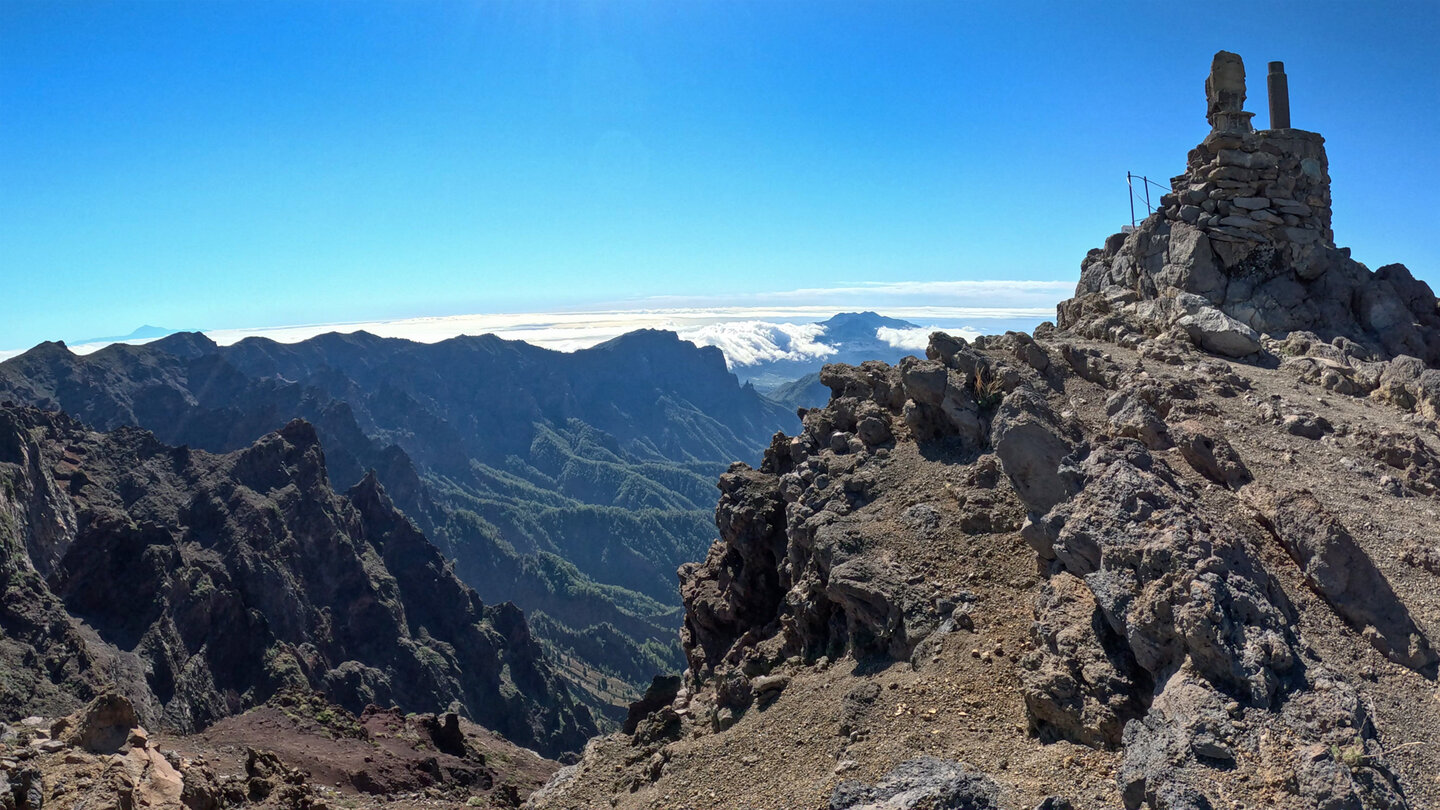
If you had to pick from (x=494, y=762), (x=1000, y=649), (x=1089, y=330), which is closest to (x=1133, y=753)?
(x=1000, y=649)

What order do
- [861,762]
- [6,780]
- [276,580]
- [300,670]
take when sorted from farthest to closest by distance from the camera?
[276,580], [300,670], [6,780], [861,762]

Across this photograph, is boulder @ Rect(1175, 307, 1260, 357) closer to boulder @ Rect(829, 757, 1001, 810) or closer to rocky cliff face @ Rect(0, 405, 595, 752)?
boulder @ Rect(829, 757, 1001, 810)

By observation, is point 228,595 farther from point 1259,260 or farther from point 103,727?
point 1259,260

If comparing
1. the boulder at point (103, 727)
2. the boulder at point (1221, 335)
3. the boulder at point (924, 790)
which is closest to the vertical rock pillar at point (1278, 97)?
the boulder at point (1221, 335)

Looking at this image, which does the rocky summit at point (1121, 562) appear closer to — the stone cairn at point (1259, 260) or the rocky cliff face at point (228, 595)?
the stone cairn at point (1259, 260)

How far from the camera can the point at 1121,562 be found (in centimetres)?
1401

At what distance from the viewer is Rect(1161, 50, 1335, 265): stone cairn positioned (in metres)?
29.9

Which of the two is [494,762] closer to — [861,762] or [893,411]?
[893,411]

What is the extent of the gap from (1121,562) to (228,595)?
271ft

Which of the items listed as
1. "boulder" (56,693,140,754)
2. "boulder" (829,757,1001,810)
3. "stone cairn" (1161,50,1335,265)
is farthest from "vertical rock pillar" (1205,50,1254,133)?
"boulder" (56,693,140,754)

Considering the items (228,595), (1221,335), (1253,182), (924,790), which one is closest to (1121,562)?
(924,790)

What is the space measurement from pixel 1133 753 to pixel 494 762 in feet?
105

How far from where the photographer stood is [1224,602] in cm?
1246

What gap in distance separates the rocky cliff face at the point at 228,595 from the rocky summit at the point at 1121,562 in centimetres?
4929
